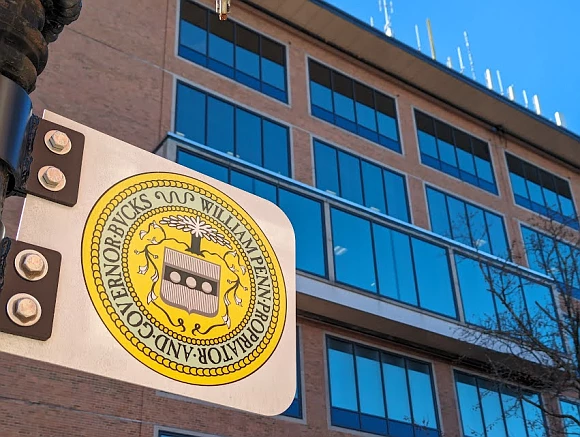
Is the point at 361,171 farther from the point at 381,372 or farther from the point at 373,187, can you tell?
the point at 381,372

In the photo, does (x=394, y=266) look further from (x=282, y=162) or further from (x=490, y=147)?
(x=490, y=147)

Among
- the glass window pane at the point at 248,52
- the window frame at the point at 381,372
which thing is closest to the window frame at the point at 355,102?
the glass window pane at the point at 248,52

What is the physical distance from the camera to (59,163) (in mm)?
2539

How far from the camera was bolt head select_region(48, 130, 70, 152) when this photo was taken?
8.33ft

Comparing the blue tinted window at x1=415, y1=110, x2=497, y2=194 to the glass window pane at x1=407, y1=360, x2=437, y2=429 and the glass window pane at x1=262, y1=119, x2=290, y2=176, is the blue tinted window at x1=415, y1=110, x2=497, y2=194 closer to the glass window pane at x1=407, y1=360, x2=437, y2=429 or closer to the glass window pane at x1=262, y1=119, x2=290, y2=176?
the glass window pane at x1=262, y1=119, x2=290, y2=176

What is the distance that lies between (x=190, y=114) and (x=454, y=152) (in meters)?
11.8

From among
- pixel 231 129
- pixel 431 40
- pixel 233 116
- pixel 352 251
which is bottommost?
pixel 352 251

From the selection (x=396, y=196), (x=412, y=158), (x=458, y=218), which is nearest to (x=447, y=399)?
(x=396, y=196)

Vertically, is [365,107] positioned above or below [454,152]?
above

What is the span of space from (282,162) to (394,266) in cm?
465

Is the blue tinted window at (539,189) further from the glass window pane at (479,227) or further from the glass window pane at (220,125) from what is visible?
the glass window pane at (220,125)

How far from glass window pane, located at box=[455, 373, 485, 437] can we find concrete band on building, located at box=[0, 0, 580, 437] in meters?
0.06

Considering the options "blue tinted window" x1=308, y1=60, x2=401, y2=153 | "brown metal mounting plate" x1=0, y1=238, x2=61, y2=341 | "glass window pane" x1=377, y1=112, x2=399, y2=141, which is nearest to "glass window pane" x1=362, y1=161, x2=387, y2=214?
"blue tinted window" x1=308, y1=60, x2=401, y2=153

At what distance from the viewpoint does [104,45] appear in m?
20.6
